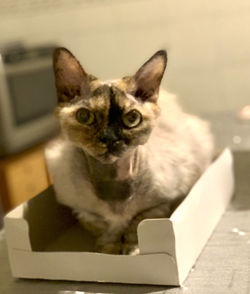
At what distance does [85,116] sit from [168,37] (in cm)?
108

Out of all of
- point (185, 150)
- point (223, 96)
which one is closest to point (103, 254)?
point (185, 150)

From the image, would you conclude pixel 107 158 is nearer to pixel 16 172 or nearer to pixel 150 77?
pixel 150 77

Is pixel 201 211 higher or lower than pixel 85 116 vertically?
lower

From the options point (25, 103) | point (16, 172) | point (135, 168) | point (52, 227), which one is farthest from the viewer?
point (25, 103)

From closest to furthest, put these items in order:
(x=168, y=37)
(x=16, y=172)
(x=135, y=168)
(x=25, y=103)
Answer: (x=135, y=168) → (x=16, y=172) → (x=25, y=103) → (x=168, y=37)

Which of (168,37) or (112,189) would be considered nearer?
(112,189)

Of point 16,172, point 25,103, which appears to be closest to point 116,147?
point 16,172

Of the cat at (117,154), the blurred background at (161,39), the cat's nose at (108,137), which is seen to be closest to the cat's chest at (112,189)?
the cat at (117,154)

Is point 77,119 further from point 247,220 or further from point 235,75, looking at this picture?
point 235,75

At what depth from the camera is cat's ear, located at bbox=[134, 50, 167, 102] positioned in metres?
0.80

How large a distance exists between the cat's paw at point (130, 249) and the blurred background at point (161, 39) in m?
0.78

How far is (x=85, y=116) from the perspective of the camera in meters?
0.79

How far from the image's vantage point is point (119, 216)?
0.89 meters

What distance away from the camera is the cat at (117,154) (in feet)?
2.57
